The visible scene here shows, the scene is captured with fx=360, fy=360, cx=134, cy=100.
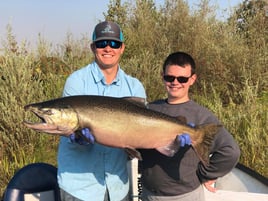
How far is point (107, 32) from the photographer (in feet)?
9.21

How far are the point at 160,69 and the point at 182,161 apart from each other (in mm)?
5947

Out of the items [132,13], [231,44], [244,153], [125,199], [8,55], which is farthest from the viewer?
[132,13]

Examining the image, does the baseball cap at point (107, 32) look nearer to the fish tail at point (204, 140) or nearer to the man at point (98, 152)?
the man at point (98, 152)

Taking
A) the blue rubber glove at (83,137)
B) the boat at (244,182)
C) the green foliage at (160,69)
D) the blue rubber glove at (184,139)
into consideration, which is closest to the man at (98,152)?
the blue rubber glove at (83,137)

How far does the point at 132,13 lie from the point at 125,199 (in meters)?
8.71

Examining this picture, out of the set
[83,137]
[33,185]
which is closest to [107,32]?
[83,137]

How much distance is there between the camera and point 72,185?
8.84ft

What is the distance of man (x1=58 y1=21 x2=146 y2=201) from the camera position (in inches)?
106

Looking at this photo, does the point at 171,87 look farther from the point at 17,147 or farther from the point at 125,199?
the point at 17,147

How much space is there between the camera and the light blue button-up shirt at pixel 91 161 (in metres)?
2.70

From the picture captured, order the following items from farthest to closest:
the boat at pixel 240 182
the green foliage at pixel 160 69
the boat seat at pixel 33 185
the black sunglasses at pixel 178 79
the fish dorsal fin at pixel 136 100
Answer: the green foliage at pixel 160 69
the boat at pixel 240 182
the boat seat at pixel 33 185
the black sunglasses at pixel 178 79
the fish dorsal fin at pixel 136 100

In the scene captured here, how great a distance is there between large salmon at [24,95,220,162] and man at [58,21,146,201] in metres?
0.22

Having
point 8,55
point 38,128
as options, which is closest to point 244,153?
point 38,128

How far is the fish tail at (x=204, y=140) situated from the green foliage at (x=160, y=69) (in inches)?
123
